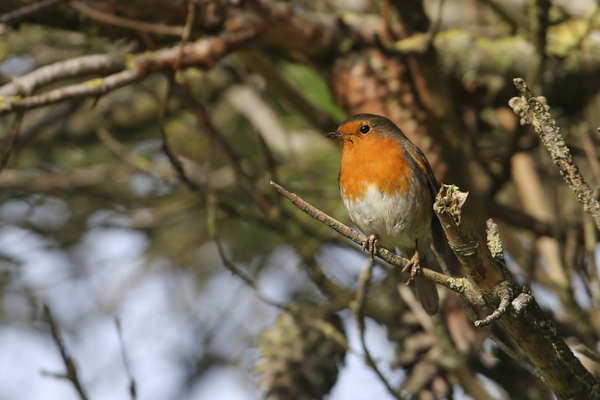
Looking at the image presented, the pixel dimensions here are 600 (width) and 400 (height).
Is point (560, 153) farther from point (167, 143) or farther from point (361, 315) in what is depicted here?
point (167, 143)

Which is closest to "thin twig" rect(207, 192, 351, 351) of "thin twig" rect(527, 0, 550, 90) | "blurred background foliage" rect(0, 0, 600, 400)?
"blurred background foliage" rect(0, 0, 600, 400)

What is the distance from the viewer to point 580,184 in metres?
1.73

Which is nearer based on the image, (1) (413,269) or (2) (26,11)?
(1) (413,269)

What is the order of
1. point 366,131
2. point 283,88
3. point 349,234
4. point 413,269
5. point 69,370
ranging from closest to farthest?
point 349,234 → point 413,269 → point 69,370 → point 366,131 → point 283,88

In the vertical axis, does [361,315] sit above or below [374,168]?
below

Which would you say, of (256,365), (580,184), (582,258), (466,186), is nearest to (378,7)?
(466,186)

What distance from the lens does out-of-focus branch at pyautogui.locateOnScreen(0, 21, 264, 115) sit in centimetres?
250

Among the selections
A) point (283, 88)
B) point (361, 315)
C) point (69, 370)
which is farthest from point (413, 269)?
point (283, 88)

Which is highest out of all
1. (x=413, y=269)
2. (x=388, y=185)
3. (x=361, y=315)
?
(x=388, y=185)

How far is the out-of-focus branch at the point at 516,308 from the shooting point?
176 cm

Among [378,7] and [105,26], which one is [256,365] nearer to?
[105,26]

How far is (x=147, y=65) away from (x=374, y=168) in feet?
4.07

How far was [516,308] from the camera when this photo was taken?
1.77 meters

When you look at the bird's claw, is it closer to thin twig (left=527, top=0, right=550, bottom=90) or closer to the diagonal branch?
the diagonal branch
